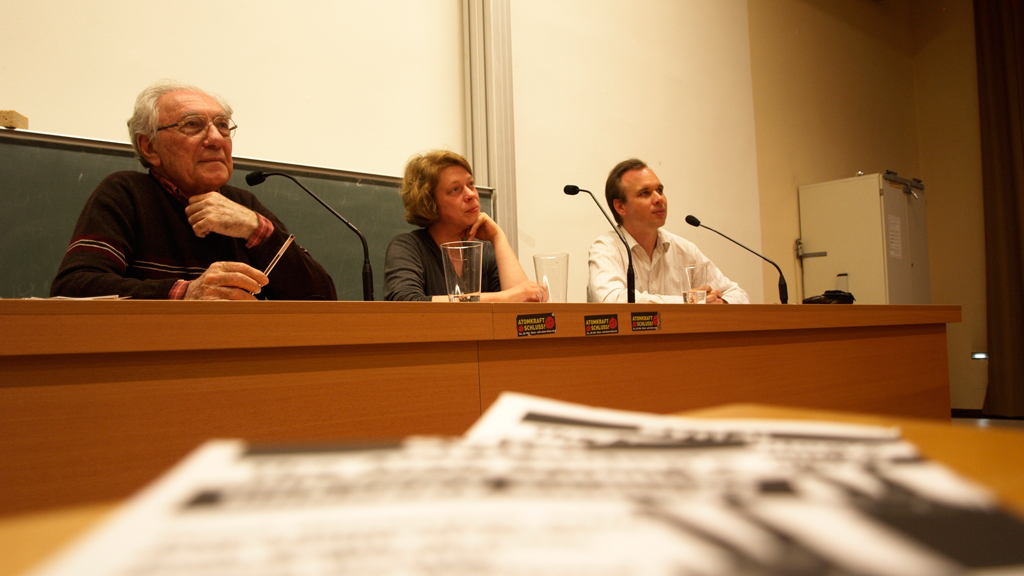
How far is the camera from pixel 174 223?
68.5 inches

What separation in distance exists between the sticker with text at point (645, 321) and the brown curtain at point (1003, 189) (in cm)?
503

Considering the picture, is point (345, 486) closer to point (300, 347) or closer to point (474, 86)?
point (300, 347)

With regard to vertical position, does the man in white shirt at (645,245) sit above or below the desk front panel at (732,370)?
above

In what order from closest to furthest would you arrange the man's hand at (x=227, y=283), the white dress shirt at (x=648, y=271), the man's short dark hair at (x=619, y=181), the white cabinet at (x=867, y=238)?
1. the man's hand at (x=227, y=283)
2. the white dress shirt at (x=648, y=271)
3. the man's short dark hair at (x=619, y=181)
4. the white cabinet at (x=867, y=238)

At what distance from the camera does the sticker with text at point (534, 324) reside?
1.32m

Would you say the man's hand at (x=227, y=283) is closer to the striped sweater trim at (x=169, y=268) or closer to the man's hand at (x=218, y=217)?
the man's hand at (x=218, y=217)

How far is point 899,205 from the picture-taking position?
16.0 ft

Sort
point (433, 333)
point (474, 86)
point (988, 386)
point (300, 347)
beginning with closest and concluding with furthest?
point (300, 347) → point (433, 333) → point (474, 86) → point (988, 386)

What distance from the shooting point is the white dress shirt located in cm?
255

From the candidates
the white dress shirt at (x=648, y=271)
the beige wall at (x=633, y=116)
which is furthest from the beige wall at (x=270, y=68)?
the white dress shirt at (x=648, y=271)

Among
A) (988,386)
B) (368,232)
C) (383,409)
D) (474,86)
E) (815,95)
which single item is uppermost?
(815,95)

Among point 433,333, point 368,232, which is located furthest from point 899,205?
point 433,333

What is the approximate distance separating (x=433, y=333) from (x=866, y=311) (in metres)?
1.61

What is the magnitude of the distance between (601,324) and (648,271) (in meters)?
1.53
